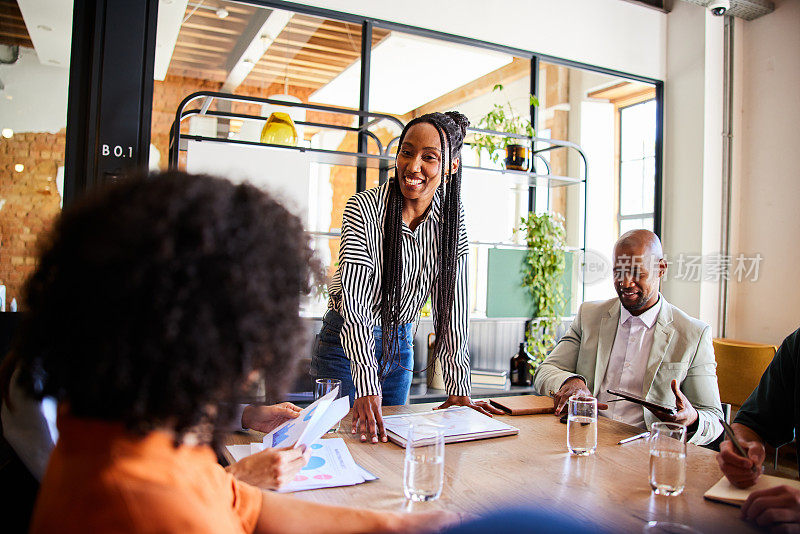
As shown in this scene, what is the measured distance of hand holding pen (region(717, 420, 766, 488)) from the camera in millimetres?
1193

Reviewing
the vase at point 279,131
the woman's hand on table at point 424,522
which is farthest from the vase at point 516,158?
the woman's hand on table at point 424,522

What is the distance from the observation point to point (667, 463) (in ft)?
3.78

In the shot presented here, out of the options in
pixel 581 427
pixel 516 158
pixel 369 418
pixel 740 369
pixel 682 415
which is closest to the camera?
pixel 581 427

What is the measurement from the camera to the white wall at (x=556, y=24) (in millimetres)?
3707

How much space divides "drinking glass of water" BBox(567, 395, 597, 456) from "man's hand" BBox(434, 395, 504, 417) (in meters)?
0.40

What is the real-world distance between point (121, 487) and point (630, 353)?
6.64 ft

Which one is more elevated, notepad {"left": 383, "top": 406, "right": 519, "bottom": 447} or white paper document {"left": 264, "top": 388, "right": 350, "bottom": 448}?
white paper document {"left": 264, "top": 388, "right": 350, "bottom": 448}

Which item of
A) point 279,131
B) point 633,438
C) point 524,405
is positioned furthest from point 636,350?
point 279,131

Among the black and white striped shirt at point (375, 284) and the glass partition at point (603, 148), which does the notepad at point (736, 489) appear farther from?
the glass partition at point (603, 148)

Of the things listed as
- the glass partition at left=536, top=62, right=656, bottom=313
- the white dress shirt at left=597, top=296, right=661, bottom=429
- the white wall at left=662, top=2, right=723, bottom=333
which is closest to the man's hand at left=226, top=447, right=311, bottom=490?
the white dress shirt at left=597, top=296, right=661, bottom=429

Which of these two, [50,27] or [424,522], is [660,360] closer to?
[424,522]

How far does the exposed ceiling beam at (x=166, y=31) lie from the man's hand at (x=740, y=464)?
3069mm

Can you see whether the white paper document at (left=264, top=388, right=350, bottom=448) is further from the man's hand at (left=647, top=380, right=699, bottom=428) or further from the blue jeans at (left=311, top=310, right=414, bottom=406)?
the man's hand at (left=647, top=380, right=699, bottom=428)

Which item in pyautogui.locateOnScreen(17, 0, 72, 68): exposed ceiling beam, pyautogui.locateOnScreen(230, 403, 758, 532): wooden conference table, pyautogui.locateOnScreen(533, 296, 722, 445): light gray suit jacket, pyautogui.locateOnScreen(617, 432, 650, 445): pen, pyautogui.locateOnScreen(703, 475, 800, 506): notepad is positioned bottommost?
pyautogui.locateOnScreen(230, 403, 758, 532): wooden conference table
